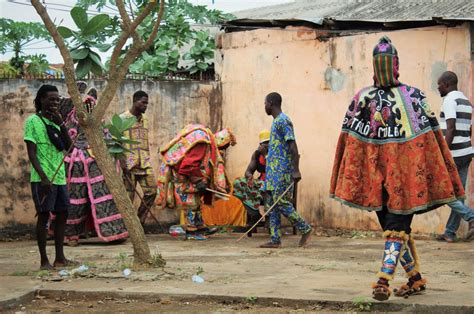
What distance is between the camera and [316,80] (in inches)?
487

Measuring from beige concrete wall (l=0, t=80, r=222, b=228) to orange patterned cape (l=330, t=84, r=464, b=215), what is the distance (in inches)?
268

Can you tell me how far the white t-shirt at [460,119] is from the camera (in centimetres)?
1005

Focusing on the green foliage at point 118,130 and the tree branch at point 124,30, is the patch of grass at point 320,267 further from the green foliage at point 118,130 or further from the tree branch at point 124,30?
the tree branch at point 124,30

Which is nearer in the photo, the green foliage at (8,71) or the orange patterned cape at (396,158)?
the orange patterned cape at (396,158)

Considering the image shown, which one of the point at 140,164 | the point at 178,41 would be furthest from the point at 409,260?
the point at 178,41

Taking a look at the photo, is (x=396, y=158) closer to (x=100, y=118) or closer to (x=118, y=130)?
(x=100, y=118)

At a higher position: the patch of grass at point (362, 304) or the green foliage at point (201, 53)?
the green foliage at point (201, 53)

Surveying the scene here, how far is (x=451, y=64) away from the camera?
35.4 feet

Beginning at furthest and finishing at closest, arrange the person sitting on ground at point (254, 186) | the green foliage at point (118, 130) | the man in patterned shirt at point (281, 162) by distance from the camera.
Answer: the person sitting on ground at point (254, 186), the man in patterned shirt at point (281, 162), the green foliage at point (118, 130)

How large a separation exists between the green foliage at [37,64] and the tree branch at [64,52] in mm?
6638

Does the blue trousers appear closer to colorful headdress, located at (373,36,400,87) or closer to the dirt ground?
the dirt ground

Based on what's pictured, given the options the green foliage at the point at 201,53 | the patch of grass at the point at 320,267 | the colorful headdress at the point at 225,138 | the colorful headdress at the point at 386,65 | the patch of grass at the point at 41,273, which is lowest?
the patch of grass at the point at 320,267

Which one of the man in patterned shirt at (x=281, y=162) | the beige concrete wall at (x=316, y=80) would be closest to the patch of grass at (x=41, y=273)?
the man in patterned shirt at (x=281, y=162)

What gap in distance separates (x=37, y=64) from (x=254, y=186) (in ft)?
17.5
